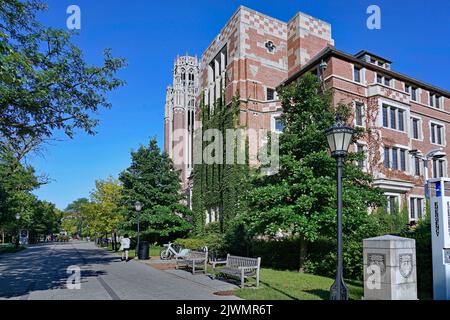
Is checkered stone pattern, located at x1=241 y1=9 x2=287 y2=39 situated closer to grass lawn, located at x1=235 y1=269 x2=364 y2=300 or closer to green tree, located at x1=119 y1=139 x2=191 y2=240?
green tree, located at x1=119 y1=139 x2=191 y2=240

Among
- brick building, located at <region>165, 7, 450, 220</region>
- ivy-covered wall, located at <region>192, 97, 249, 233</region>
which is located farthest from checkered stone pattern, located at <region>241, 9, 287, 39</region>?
ivy-covered wall, located at <region>192, 97, 249, 233</region>

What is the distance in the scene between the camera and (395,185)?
26844 mm

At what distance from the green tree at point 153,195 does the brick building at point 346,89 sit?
799 cm

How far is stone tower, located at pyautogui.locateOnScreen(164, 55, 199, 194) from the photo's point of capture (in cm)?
7538

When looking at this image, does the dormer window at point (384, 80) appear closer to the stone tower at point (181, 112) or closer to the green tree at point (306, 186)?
the green tree at point (306, 186)

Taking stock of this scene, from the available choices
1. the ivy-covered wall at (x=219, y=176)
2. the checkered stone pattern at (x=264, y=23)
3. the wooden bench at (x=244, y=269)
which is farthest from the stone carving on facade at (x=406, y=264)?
the checkered stone pattern at (x=264, y=23)

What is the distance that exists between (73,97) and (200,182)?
2373 cm

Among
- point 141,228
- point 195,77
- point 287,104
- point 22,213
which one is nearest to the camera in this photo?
point 287,104

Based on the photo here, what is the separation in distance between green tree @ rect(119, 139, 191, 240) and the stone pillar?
23.3m

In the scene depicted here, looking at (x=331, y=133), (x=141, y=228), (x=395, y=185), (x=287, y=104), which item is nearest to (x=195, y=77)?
(x=141, y=228)

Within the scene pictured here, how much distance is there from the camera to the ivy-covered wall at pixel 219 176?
29516 millimetres

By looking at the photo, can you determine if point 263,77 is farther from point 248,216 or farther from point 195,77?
point 195,77
